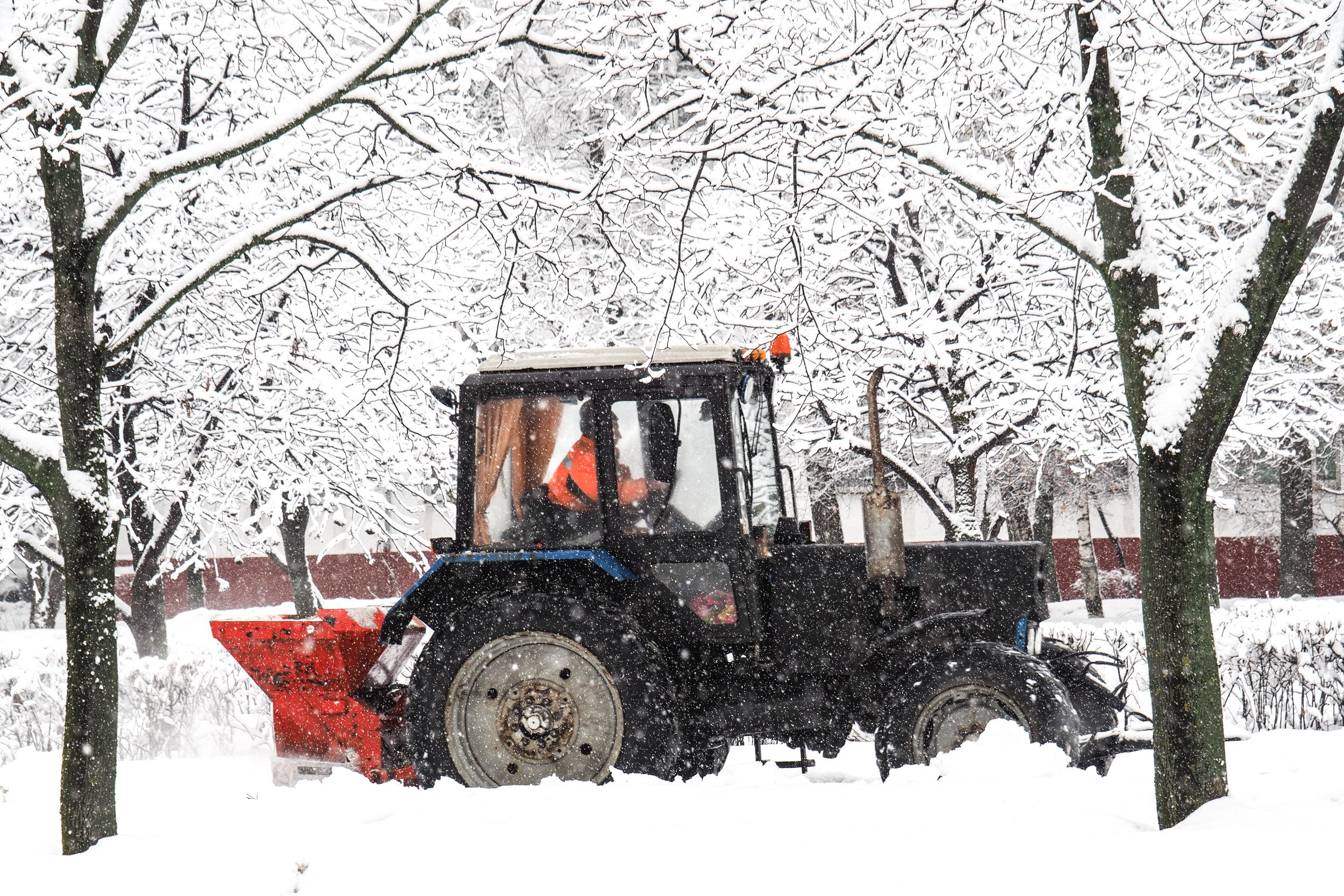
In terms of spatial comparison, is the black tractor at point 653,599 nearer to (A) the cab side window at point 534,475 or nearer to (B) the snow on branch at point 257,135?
(A) the cab side window at point 534,475

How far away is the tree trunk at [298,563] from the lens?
12.1 m

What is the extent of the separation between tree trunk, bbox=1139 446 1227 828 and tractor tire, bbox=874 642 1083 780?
0.97 meters

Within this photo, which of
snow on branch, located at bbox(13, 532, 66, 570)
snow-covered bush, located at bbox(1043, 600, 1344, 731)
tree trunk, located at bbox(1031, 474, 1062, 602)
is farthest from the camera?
tree trunk, located at bbox(1031, 474, 1062, 602)

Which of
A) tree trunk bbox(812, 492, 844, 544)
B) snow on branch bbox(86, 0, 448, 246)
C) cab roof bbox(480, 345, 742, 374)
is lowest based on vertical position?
tree trunk bbox(812, 492, 844, 544)

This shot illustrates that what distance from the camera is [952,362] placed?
32.4 feet

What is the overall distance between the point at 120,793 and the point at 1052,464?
1189 cm

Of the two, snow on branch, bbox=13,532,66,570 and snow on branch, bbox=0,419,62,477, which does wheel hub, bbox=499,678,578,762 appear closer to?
snow on branch, bbox=0,419,62,477

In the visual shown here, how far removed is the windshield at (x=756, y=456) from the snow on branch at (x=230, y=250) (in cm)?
211

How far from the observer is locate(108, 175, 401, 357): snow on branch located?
15.9 ft

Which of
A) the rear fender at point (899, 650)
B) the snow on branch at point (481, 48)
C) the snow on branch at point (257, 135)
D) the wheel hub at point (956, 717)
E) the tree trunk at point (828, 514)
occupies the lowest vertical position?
the wheel hub at point (956, 717)

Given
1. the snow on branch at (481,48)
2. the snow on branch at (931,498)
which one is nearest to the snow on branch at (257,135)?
the snow on branch at (481,48)

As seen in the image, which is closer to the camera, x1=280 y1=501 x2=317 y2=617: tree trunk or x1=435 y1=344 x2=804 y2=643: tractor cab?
x1=435 y1=344 x2=804 y2=643: tractor cab

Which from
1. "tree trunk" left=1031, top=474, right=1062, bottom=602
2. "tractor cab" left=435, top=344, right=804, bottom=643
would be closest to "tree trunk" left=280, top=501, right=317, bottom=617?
"tractor cab" left=435, top=344, right=804, bottom=643

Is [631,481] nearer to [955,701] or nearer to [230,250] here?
Result: [955,701]
